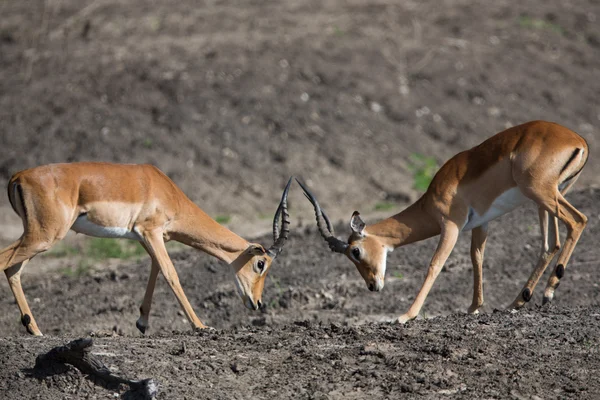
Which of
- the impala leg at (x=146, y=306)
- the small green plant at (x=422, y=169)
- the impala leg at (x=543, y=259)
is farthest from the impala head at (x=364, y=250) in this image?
the small green plant at (x=422, y=169)

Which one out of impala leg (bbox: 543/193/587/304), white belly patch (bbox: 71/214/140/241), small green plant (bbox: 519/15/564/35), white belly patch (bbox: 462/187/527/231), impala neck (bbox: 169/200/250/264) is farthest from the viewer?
small green plant (bbox: 519/15/564/35)

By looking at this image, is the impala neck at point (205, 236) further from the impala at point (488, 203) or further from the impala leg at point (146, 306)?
the impala at point (488, 203)

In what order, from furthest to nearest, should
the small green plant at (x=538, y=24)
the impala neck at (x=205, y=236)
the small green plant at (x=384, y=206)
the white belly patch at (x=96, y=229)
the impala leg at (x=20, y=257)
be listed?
the small green plant at (x=538, y=24)
the small green plant at (x=384, y=206)
the impala neck at (x=205, y=236)
the white belly patch at (x=96, y=229)
the impala leg at (x=20, y=257)

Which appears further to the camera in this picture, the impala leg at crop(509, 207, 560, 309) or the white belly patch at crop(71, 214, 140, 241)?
the white belly patch at crop(71, 214, 140, 241)

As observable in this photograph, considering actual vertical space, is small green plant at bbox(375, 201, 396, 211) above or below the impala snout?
below

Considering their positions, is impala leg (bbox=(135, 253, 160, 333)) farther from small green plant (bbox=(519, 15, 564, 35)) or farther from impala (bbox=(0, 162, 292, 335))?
small green plant (bbox=(519, 15, 564, 35))

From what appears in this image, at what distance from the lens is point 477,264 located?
29.3 ft

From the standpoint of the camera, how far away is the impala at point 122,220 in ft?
26.7

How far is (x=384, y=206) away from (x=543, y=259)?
5.65 metres

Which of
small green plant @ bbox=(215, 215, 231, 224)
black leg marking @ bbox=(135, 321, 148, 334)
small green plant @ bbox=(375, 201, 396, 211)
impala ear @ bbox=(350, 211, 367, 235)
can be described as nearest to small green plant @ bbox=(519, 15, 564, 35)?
small green plant @ bbox=(375, 201, 396, 211)

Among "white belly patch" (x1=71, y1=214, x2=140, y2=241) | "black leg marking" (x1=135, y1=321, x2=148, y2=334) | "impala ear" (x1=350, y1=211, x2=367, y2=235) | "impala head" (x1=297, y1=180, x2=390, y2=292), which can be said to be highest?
"white belly patch" (x1=71, y1=214, x2=140, y2=241)

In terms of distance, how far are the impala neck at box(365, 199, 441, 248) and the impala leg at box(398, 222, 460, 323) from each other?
0.92 ft

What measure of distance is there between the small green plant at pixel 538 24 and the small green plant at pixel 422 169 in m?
5.94

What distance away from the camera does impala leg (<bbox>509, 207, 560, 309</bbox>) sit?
8.37m
